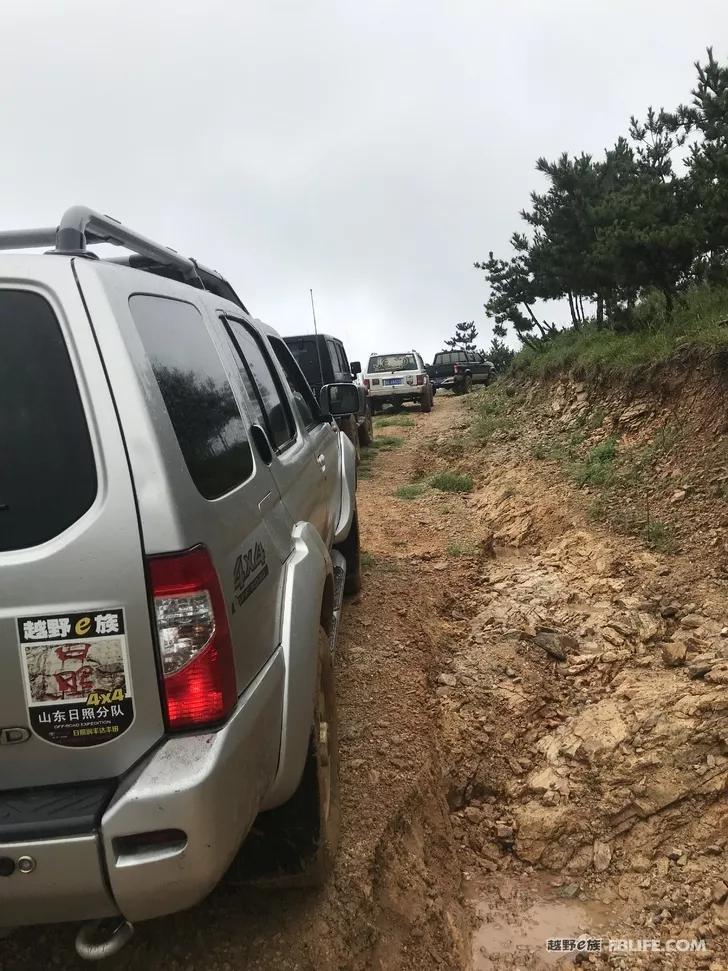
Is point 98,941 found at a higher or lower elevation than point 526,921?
higher

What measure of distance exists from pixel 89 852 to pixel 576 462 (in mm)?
7340

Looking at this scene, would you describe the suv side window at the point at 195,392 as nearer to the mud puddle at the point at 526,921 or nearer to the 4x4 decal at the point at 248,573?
the 4x4 decal at the point at 248,573

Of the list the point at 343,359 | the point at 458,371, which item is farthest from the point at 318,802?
the point at 458,371

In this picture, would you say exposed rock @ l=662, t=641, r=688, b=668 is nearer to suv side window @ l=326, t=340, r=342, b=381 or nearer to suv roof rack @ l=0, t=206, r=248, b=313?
suv roof rack @ l=0, t=206, r=248, b=313

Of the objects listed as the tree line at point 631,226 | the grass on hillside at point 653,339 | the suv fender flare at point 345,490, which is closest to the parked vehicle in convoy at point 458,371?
the tree line at point 631,226

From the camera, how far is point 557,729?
12.0 ft

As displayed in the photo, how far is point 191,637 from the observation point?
5.22 ft

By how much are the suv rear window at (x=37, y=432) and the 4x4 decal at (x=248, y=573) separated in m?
0.41

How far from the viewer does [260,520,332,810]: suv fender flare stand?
1960 millimetres

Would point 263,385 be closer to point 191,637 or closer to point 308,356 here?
point 191,637

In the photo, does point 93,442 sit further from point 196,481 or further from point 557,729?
point 557,729

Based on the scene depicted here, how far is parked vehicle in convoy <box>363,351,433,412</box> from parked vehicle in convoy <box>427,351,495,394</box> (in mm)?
5682

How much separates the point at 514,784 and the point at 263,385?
2.15 m

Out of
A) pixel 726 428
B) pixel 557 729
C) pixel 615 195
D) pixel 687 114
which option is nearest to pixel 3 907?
pixel 557 729
